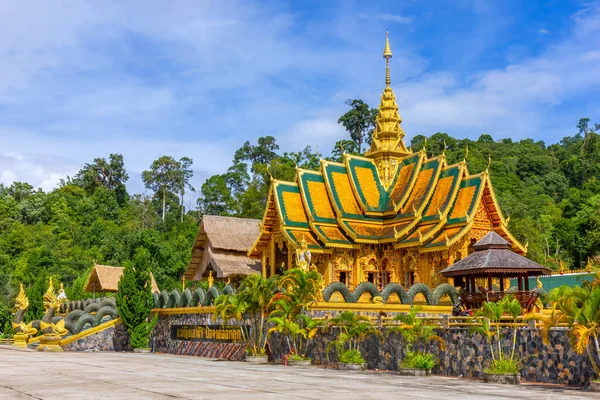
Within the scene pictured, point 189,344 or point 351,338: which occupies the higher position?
point 351,338

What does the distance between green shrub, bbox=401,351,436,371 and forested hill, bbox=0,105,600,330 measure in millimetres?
29740

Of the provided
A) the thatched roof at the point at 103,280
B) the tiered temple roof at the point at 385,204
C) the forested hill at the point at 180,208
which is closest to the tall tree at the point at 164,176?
the forested hill at the point at 180,208

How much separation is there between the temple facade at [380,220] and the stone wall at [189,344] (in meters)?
5.68

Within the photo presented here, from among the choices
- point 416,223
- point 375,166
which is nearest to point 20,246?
point 375,166

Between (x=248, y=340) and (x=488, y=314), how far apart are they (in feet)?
33.8

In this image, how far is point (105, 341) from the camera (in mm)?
32500

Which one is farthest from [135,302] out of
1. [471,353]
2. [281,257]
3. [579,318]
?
[579,318]

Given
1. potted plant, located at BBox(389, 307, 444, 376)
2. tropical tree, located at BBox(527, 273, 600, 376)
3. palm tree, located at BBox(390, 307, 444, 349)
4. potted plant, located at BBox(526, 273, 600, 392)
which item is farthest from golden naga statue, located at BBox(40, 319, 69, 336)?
potted plant, located at BBox(526, 273, 600, 392)

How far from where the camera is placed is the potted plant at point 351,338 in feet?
66.6

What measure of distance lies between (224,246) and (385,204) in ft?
36.7

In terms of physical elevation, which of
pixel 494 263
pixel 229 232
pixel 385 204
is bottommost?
pixel 494 263

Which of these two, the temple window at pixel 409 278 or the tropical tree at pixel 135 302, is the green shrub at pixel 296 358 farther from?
the tropical tree at pixel 135 302

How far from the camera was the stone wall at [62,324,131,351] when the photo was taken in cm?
3184

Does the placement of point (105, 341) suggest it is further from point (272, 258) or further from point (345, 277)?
point (345, 277)
